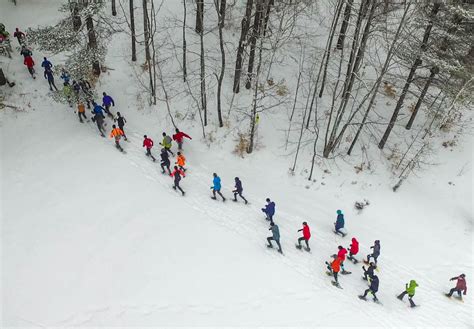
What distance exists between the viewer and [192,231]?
13898 mm

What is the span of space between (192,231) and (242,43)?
29.8 feet

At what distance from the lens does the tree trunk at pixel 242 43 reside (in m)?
16.1

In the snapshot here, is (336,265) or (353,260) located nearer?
(336,265)

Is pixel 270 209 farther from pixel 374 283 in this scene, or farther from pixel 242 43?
pixel 242 43

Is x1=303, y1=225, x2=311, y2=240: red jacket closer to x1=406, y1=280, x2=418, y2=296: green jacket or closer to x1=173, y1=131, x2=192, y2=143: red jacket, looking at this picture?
x1=406, y1=280, x2=418, y2=296: green jacket

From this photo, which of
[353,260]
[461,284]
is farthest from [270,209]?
[461,284]

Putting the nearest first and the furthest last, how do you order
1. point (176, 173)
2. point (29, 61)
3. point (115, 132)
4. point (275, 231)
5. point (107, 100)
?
point (275, 231) < point (176, 173) < point (115, 132) < point (107, 100) < point (29, 61)

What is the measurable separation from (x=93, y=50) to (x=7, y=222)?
8.38 metres

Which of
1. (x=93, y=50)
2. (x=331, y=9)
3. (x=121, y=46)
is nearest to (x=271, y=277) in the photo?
(x=93, y=50)

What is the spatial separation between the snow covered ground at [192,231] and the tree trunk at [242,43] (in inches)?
112

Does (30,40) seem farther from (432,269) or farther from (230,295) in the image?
(432,269)

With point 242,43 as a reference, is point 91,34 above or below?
below

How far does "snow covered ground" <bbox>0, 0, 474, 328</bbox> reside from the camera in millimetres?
11570

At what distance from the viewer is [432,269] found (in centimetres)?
1498
